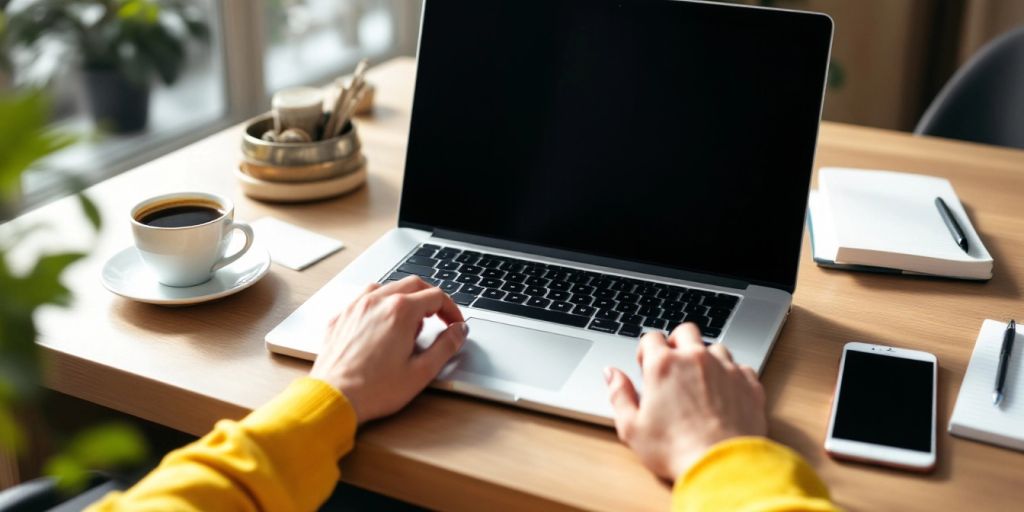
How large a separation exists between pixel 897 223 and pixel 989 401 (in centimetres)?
36

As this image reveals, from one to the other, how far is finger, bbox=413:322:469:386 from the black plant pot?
6.56ft

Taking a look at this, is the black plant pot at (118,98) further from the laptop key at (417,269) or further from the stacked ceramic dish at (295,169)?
the laptop key at (417,269)

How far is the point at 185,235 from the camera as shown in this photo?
91cm

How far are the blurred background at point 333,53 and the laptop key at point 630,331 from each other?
1671mm

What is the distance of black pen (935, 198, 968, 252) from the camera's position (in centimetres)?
104

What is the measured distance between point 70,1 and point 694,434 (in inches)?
88.0

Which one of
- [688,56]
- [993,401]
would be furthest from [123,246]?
[993,401]

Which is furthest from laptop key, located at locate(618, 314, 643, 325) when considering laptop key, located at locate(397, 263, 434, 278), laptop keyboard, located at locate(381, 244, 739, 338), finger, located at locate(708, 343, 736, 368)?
laptop key, located at locate(397, 263, 434, 278)

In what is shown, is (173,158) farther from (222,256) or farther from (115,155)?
(115,155)

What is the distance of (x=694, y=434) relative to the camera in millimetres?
689

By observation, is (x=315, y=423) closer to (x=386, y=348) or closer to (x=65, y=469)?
(x=386, y=348)

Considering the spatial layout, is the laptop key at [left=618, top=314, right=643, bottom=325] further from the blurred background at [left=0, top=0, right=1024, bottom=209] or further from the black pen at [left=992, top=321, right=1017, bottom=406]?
the blurred background at [left=0, top=0, right=1024, bottom=209]

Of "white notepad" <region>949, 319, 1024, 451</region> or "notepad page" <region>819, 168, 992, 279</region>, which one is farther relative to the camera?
"notepad page" <region>819, 168, 992, 279</region>

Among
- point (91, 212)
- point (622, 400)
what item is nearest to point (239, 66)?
point (622, 400)
